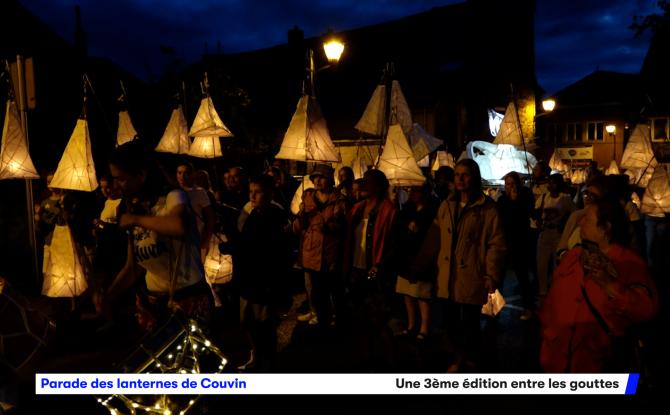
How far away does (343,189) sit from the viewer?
689 centimetres

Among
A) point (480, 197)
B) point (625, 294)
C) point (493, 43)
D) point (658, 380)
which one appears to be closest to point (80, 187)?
point (480, 197)

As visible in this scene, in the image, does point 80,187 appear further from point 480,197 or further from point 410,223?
point 480,197

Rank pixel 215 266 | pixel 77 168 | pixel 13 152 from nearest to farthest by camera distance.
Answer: pixel 13 152 → pixel 77 168 → pixel 215 266

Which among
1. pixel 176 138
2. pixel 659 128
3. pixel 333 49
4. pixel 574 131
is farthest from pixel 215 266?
pixel 574 131

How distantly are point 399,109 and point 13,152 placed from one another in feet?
15.7

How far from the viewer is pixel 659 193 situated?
6.84 m

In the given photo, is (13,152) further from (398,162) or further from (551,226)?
(551,226)

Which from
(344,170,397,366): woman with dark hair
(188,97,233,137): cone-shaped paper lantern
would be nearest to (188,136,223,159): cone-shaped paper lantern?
(188,97,233,137): cone-shaped paper lantern

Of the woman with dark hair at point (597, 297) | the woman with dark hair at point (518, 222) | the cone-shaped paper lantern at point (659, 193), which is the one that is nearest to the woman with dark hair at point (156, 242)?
the woman with dark hair at point (597, 297)

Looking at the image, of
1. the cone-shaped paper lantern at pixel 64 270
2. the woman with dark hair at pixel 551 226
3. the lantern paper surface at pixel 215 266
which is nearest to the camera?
the cone-shaped paper lantern at pixel 64 270

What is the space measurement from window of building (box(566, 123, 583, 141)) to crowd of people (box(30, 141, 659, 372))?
39.2 metres

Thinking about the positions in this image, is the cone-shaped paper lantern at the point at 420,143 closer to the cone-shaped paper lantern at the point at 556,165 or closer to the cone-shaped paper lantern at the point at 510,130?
the cone-shaped paper lantern at the point at 510,130

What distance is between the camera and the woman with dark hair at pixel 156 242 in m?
3.08

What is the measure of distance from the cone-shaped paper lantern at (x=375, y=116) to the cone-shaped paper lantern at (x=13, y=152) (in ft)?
13.9
